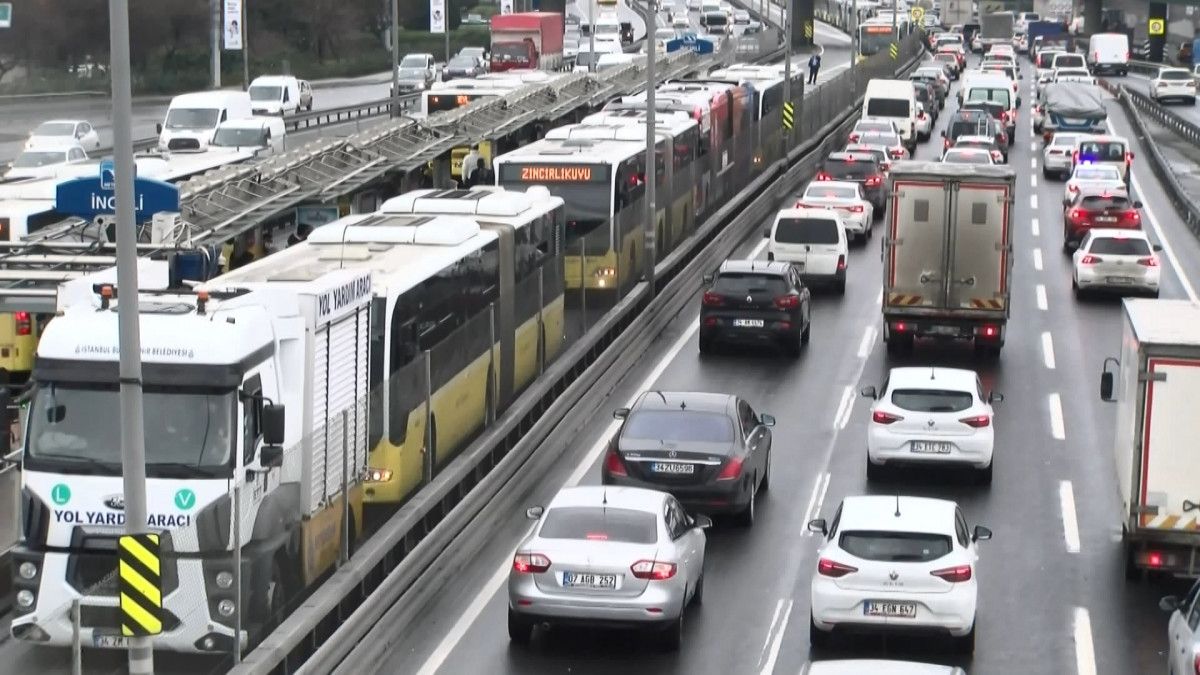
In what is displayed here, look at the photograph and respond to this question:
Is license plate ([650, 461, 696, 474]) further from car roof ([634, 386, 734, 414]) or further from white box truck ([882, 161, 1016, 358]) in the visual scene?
white box truck ([882, 161, 1016, 358])

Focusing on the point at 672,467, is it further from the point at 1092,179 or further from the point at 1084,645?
the point at 1092,179

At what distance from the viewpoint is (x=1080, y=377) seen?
3194 cm

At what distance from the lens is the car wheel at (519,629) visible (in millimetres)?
17734

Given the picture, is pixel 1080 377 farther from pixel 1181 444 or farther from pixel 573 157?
pixel 1181 444

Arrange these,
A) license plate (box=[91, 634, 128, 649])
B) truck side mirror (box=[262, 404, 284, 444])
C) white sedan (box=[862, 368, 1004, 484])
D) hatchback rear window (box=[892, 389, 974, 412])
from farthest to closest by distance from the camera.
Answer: hatchback rear window (box=[892, 389, 974, 412]) → white sedan (box=[862, 368, 1004, 484]) → truck side mirror (box=[262, 404, 284, 444]) → license plate (box=[91, 634, 128, 649])

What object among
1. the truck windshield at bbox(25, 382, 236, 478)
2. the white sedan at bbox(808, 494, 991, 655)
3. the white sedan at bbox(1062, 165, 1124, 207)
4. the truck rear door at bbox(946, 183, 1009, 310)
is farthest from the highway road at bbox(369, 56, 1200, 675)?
the white sedan at bbox(1062, 165, 1124, 207)

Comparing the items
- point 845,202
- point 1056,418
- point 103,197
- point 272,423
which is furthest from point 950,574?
point 845,202

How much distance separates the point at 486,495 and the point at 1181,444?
7.23m

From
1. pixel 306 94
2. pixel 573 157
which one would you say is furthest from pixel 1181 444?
pixel 306 94

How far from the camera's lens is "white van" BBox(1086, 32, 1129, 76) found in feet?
417

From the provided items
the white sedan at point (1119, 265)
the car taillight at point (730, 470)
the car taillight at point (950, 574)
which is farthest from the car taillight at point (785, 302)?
the car taillight at point (950, 574)

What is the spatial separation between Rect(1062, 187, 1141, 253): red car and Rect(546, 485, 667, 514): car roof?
29425mm

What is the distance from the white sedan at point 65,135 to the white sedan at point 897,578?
42.3 metres

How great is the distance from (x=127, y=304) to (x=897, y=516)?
7.06 metres
